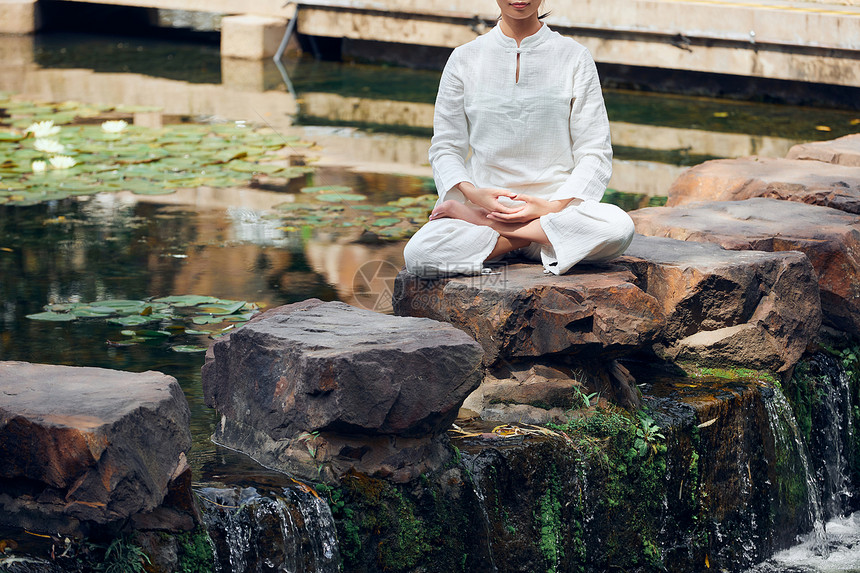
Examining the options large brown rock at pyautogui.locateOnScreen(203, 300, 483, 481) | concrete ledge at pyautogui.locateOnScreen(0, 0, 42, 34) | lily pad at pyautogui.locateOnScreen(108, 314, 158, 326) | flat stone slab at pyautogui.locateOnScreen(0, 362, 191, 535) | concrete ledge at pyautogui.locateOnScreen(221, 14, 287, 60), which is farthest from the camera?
concrete ledge at pyautogui.locateOnScreen(0, 0, 42, 34)

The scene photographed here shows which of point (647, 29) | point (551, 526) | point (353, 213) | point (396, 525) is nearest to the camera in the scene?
point (396, 525)

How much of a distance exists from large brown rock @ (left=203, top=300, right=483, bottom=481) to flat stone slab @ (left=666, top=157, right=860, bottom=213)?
2.18 meters

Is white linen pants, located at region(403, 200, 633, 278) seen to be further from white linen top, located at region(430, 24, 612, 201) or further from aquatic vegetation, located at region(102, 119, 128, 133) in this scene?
aquatic vegetation, located at region(102, 119, 128, 133)

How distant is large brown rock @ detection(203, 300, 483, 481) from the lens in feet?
8.57

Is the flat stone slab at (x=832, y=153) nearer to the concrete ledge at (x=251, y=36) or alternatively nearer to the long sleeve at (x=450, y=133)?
the long sleeve at (x=450, y=133)

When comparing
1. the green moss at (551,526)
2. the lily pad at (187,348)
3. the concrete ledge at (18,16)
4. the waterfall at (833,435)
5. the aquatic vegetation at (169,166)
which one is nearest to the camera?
the green moss at (551,526)

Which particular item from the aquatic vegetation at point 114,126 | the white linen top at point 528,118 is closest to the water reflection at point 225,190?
the aquatic vegetation at point 114,126

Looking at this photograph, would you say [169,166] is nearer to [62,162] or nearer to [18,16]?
[62,162]

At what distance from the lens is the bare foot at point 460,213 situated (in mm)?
3297

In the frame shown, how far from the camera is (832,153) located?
5.20 metres

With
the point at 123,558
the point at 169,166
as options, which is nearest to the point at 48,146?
the point at 169,166

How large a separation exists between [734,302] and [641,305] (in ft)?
1.75

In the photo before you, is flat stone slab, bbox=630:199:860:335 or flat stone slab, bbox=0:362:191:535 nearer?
flat stone slab, bbox=0:362:191:535

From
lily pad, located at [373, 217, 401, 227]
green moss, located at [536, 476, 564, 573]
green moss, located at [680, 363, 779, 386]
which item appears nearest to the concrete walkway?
lily pad, located at [373, 217, 401, 227]
